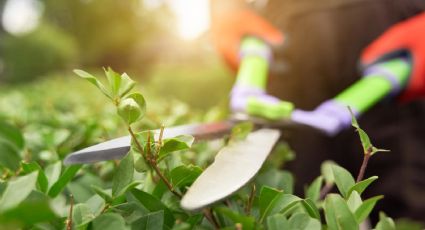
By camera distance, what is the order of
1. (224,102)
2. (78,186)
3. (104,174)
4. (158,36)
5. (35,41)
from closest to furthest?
(78,186) < (104,174) < (224,102) < (35,41) < (158,36)

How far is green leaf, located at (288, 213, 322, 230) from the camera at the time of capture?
598mm

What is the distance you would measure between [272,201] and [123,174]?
20cm

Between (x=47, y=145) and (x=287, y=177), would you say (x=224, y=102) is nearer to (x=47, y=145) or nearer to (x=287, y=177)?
(x=47, y=145)

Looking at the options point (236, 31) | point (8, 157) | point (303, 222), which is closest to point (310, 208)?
point (303, 222)

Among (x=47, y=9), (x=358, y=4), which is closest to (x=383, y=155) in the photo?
(x=358, y=4)

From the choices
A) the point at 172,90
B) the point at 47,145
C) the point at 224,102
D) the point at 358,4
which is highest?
the point at 358,4

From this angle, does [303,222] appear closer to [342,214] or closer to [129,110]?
[342,214]

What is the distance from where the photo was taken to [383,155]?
2.05 metres

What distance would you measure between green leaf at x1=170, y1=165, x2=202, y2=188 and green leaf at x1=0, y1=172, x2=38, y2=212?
0.65ft

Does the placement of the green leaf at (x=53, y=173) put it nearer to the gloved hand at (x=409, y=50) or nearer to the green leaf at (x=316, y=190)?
the green leaf at (x=316, y=190)

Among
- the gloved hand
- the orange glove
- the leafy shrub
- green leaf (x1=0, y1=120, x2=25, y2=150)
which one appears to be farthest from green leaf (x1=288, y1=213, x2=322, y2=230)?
the orange glove

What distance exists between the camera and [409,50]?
1.69m

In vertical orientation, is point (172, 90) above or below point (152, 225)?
below

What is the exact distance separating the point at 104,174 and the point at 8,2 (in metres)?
27.3
